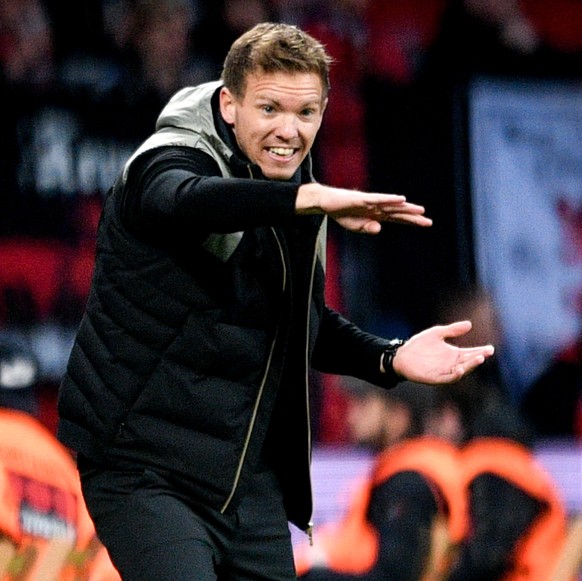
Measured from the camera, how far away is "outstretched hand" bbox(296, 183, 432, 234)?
2.71 m

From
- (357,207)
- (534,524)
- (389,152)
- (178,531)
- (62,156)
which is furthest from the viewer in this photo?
(389,152)

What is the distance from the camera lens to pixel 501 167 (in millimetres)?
7863

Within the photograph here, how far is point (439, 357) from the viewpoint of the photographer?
3234mm

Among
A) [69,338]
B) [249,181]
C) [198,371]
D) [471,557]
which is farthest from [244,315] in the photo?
[69,338]

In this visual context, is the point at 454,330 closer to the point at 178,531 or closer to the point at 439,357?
the point at 439,357

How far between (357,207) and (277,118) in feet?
1.47

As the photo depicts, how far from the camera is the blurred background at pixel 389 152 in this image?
667 centimetres

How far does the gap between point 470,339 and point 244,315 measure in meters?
4.11

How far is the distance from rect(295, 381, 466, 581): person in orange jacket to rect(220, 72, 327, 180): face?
6.99 ft

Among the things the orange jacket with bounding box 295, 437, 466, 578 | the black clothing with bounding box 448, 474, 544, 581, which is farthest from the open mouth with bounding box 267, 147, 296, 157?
the black clothing with bounding box 448, 474, 544, 581

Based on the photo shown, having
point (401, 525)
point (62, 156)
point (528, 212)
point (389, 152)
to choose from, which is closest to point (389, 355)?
point (401, 525)

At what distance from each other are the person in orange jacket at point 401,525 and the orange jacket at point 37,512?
976 mm

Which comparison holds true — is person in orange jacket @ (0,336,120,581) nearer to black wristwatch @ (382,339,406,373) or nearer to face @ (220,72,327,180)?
black wristwatch @ (382,339,406,373)

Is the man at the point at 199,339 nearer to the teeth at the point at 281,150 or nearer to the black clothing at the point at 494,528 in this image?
the teeth at the point at 281,150
